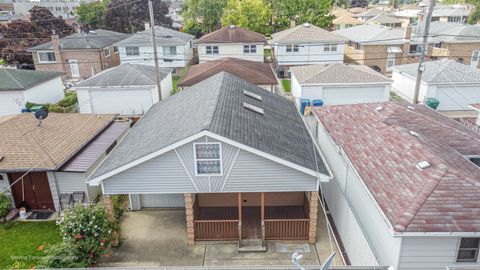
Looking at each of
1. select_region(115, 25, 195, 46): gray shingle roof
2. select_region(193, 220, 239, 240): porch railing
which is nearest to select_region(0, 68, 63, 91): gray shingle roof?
select_region(115, 25, 195, 46): gray shingle roof

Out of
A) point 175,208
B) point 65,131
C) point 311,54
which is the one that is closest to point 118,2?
point 311,54

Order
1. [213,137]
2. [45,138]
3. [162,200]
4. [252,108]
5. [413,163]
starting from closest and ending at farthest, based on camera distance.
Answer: [413,163] < [213,137] < [252,108] < [162,200] < [45,138]

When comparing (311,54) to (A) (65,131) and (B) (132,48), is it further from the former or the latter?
(A) (65,131)

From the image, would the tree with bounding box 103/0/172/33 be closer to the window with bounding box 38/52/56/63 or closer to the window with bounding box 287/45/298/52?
the window with bounding box 38/52/56/63

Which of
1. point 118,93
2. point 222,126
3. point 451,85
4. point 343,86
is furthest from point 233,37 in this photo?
point 222,126

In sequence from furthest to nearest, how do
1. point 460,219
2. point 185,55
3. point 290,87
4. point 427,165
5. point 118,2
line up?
point 118,2 < point 185,55 < point 290,87 < point 427,165 < point 460,219

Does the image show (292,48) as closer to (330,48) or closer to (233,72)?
(330,48)
